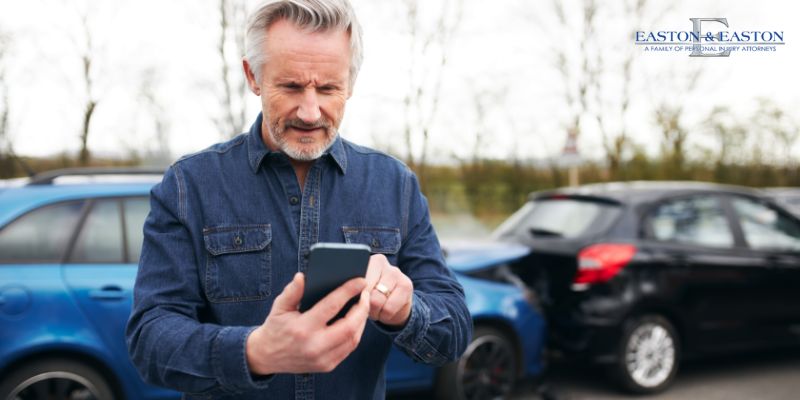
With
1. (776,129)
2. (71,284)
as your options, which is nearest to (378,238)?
(71,284)

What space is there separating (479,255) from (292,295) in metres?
3.56

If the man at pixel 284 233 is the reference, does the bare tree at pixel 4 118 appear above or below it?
above

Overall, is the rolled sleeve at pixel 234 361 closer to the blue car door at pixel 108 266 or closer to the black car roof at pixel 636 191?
the blue car door at pixel 108 266

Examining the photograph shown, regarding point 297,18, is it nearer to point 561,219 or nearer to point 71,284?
point 71,284

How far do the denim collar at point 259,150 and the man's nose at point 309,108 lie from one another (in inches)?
4.7

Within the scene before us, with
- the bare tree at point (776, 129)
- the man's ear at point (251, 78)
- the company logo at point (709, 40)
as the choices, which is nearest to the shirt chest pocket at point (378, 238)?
the man's ear at point (251, 78)

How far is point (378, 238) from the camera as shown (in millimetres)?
1497

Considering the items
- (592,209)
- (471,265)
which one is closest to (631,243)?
(592,209)

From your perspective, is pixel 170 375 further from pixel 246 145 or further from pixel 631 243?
pixel 631 243

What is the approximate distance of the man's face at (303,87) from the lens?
138 centimetres

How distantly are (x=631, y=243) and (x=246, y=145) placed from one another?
12.6 ft

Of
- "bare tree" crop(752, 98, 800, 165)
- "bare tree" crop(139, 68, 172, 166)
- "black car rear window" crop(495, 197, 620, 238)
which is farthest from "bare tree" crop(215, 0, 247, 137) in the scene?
"bare tree" crop(752, 98, 800, 165)

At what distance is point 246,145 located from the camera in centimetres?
153

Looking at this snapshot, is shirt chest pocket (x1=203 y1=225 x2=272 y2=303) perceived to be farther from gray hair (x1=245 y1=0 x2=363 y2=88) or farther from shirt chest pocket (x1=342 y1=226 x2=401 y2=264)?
gray hair (x1=245 y1=0 x2=363 y2=88)
